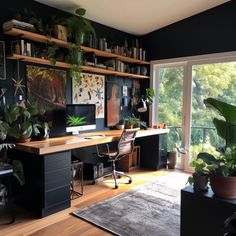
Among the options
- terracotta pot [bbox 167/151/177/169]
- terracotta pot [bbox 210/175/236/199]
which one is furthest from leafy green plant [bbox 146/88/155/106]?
terracotta pot [bbox 210/175/236/199]

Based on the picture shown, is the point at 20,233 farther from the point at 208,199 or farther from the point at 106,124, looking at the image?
the point at 106,124

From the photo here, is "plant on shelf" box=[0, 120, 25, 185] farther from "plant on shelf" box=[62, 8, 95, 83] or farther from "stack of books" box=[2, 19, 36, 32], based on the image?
"plant on shelf" box=[62, 8, 95, 83]

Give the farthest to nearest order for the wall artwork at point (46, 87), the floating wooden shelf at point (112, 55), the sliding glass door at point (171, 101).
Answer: the sliding glass door at point (171, 101)
the floating wooden shelf at point (112, 55)
the wall artwork at point (46, 87)

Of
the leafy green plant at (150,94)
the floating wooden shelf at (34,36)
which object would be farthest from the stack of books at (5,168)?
the leafy green plant at (150,94)

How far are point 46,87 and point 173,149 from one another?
108 inches

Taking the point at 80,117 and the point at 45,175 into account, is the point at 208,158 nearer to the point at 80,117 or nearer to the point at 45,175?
the point at 45,175

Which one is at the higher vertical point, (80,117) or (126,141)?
(80,117)

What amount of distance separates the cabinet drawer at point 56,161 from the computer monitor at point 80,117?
0.70 metres

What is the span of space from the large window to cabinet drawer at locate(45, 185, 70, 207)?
2582mm

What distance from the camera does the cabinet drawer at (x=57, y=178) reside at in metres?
2.71

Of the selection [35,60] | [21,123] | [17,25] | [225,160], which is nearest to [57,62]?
[35,60]

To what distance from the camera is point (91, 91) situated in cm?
413

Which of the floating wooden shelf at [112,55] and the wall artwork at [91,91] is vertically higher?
the floating wooden shelf at [112,55]

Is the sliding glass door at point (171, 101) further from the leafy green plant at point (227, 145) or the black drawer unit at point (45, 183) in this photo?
the leafy green plant at point (227, 145)
